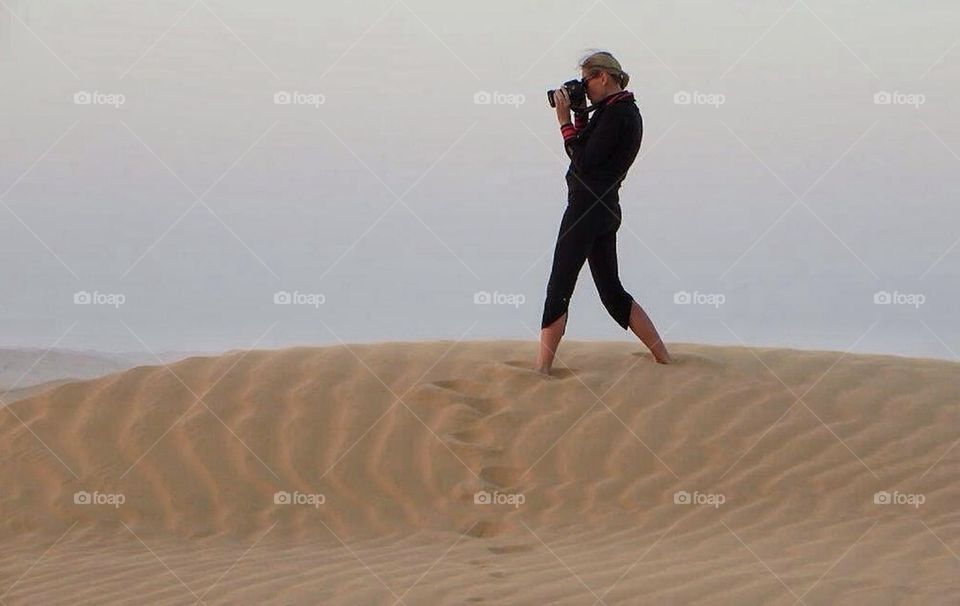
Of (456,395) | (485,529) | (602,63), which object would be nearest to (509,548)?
(485,529)

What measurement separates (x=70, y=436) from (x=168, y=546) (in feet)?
5.27

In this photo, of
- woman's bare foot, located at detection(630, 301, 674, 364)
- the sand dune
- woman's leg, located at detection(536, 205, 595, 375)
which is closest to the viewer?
the sand dune

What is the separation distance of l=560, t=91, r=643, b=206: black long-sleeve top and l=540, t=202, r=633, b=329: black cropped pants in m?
0.09

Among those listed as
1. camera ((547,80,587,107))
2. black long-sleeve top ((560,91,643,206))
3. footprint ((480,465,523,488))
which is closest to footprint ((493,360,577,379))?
footprint ((480,465,523,488))

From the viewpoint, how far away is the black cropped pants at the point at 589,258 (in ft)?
20.8

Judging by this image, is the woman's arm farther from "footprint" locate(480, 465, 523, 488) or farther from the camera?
"footprint" locate(480, 465, 523, 488)

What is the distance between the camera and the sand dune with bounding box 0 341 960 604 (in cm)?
443

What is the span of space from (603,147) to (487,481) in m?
2.13

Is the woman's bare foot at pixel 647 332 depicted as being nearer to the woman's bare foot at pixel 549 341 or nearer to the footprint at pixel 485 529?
the woman's bare foot at pixel 549 341

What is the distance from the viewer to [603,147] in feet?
20.4

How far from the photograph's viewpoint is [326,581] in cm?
450

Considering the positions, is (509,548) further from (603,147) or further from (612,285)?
(603,147)

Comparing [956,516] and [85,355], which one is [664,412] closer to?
[956,516]

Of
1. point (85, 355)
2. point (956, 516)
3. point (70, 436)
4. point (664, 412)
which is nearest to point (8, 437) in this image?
point (70, 436)
